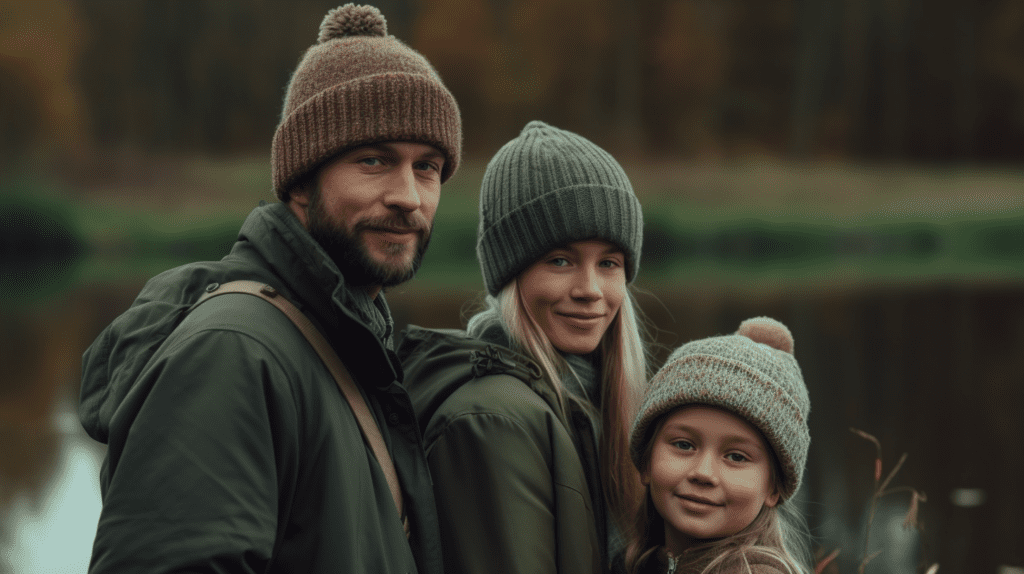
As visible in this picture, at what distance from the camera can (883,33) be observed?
117 feet

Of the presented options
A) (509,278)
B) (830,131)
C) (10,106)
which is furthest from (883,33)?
(509,278)

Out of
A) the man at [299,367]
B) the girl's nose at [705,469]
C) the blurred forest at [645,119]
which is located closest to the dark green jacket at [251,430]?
the man at [299,367]

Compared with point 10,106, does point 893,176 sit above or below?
below

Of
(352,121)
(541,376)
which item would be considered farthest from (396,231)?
(541,376)

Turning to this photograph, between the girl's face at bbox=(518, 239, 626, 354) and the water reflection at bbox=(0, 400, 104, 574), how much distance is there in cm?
573

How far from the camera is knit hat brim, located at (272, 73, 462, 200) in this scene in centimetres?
206

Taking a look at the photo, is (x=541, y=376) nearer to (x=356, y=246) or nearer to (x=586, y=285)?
(x=586, y=285)

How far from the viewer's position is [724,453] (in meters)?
2.51

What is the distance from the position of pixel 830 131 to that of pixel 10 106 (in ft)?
91.0

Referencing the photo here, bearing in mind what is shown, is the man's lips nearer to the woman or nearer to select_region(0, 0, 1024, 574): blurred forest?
the woman

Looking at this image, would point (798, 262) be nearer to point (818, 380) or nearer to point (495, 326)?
point (818, 380)

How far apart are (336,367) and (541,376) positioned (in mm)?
668

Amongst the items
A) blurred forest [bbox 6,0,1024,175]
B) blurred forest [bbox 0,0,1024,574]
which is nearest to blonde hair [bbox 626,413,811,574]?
blurred forest [bbox 0,0,1024,574]

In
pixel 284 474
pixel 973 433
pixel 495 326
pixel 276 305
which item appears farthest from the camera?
pixel 973 433
